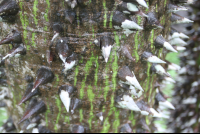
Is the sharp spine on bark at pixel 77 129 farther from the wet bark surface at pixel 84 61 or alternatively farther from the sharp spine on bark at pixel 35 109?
the sharp spine on bark at pixel 35 109

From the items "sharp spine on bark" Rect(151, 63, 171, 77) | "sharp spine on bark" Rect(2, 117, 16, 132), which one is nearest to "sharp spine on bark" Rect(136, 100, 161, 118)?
"sharp spine on bark" Rect(151, 63, 171, 77)

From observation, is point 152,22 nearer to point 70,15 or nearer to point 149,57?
point 149,57

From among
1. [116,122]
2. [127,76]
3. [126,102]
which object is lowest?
[116,122]

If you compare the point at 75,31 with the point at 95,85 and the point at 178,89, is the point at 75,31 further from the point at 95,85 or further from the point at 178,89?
the point at 178,89

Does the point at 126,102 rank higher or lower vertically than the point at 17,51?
lower

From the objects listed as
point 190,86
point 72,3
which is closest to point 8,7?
point 72,3

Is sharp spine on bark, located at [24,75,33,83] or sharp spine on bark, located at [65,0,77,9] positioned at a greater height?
sharp spine on bark, located at [65,0,77,9]

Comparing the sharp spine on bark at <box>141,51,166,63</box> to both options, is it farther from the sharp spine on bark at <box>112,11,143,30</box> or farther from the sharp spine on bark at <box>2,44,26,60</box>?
the sharp spine on bark at <box>2,44,26,60</box>

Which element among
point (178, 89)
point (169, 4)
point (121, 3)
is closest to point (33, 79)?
point (121, 3)
